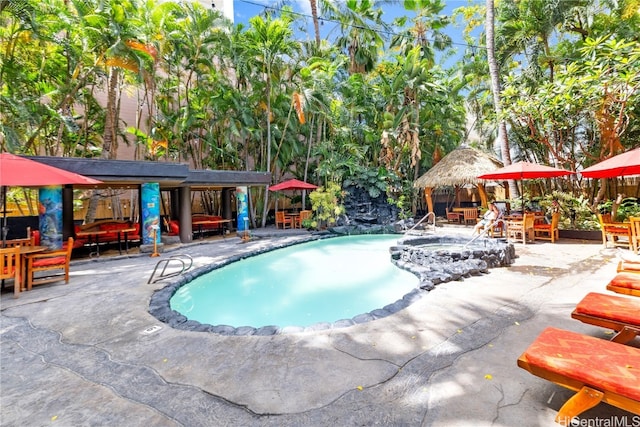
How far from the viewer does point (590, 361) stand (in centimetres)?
190

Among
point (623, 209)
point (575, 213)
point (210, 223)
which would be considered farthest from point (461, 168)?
point (210, 223)

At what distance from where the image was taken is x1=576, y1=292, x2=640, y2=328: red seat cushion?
96.7 inches

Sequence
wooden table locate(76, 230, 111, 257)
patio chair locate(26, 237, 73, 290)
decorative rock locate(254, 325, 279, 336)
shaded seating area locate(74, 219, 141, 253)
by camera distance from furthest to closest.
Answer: shaded seating area locate(74, 219, 141, 253)
wooden table locate(76, 230, 111, 257)
patio chair locate(26, 237, 73, 290)
decorative rock locate(254, 325, 279, 336)

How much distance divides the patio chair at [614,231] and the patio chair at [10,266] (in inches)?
500

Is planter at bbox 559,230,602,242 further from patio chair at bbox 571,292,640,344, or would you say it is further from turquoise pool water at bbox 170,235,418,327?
patio chair at bbox 571,292,640,344

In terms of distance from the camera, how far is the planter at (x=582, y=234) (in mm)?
8945

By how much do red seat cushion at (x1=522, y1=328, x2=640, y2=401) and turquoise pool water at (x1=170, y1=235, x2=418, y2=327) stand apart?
307 centimetres

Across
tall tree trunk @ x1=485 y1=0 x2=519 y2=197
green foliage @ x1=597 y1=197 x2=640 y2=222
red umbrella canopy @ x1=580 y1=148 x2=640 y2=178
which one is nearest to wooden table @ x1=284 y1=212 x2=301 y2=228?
tall tree trunk @ x1=485 y1=0 x2=519 y2=197

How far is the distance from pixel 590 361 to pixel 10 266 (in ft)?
24.6

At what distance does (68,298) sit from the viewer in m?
4.88

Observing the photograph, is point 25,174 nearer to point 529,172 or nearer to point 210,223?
point 210,223

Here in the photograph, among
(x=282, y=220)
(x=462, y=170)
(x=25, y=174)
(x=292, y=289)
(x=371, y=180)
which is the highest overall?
(x=462, y=170)

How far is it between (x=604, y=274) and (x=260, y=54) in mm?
13470

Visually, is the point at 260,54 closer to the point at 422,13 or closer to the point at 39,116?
the point at 39,116
